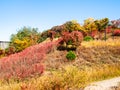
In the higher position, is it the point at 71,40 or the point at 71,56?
the point at 71,40

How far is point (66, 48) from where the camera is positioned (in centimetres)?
2622

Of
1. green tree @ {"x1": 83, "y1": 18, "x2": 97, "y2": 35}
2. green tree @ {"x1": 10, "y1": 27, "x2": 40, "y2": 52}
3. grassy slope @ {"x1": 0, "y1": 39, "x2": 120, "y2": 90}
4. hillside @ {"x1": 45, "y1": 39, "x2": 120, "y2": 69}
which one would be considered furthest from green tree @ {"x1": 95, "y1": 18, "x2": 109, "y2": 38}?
hillside @ {"x1": 45, "y1": 39, "x2": 120, "y2": 69}

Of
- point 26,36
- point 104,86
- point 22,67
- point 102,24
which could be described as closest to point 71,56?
point 22,67

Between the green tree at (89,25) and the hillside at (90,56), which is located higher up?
the green tree at (89,25)

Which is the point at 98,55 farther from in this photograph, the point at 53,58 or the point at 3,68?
the point at 3,68

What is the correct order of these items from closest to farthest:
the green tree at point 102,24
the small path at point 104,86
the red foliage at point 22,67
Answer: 1. the small path at point 104,86
2. the red foliage at point 22,67
3. the green tree at point 102,24

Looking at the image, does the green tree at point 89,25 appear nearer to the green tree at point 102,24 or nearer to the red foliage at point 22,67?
the green tree at point 102,24

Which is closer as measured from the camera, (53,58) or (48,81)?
(48,81)

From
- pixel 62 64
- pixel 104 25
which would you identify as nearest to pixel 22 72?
pixel 62 64

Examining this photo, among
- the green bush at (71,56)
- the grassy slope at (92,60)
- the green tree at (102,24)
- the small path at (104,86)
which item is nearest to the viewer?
the small path at (104,86)

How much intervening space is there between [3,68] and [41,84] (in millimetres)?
7301

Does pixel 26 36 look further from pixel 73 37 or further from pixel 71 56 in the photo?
pixel 71 56

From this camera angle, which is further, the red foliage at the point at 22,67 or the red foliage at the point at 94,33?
the red foliage at the point at 94,33

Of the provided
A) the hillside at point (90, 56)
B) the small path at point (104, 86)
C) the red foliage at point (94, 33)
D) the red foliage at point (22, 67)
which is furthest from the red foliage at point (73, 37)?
the small path at point (104, 86)
